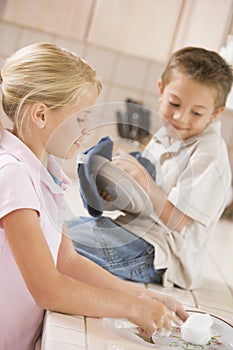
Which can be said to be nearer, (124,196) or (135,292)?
(135,292)

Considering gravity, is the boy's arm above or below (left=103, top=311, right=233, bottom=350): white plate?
above

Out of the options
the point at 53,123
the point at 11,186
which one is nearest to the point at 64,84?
the point at 53,123

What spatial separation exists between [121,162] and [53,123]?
45 cm

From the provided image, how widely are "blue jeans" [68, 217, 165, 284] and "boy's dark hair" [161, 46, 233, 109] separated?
398 millimetres

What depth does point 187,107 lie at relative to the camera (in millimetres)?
1758

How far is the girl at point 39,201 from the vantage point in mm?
1159

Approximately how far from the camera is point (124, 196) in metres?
1.69

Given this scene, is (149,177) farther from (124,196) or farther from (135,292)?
(135,292)

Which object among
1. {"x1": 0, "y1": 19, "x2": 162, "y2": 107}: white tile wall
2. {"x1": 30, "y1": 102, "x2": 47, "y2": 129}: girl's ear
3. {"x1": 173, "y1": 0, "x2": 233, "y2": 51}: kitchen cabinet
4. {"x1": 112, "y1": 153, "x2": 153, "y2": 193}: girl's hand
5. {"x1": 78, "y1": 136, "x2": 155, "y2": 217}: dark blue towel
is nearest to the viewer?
{"x1": 30, "y1": 102, "x2": 47, "y2": 129}: girl's ear

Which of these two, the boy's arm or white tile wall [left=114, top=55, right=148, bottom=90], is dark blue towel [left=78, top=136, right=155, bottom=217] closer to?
the boy's arm

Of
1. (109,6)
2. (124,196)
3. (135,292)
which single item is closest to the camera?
(135,292)

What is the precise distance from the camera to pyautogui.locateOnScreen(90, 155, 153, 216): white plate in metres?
1.62

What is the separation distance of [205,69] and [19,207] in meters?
0.79

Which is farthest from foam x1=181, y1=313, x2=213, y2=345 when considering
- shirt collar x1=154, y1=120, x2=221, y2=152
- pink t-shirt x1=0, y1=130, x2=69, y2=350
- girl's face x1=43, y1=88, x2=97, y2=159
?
shirt collar x1=154, y1=120, x2=221, y2=152
